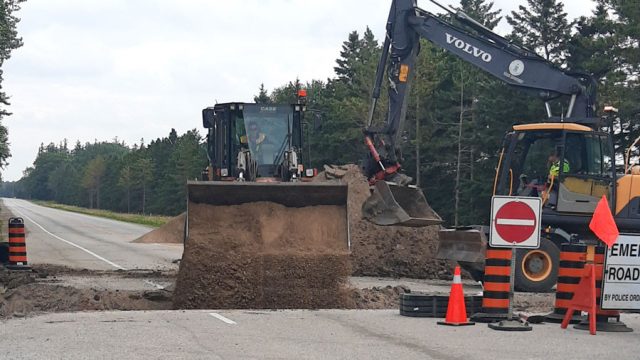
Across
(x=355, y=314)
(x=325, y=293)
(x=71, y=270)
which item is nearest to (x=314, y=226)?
(x=325, y=293)

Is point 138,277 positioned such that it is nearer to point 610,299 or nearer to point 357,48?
point 610,299

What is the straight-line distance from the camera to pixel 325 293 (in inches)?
575

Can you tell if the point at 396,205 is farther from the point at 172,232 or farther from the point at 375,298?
the point at 172,232

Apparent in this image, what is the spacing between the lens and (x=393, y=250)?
74.2 ft

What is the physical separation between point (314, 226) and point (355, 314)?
2144mm

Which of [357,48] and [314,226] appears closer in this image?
[314,226]

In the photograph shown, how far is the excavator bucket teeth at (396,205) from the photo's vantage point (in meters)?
20.6

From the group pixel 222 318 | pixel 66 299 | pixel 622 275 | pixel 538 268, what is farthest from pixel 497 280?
pixel 66 299

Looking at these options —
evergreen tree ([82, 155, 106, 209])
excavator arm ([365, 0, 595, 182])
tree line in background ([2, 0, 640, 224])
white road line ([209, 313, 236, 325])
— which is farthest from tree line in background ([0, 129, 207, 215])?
white road line ([209, 313, 236, 325])

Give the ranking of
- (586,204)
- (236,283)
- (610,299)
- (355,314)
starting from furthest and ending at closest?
(586,204)
(236,283)
(355,314)
(610,299)

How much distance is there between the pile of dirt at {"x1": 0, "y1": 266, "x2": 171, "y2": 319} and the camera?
14.3 metres

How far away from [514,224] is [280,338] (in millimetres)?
3536

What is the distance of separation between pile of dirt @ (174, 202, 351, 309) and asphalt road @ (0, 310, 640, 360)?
112cm

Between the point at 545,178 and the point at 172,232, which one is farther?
the point at 172,232
